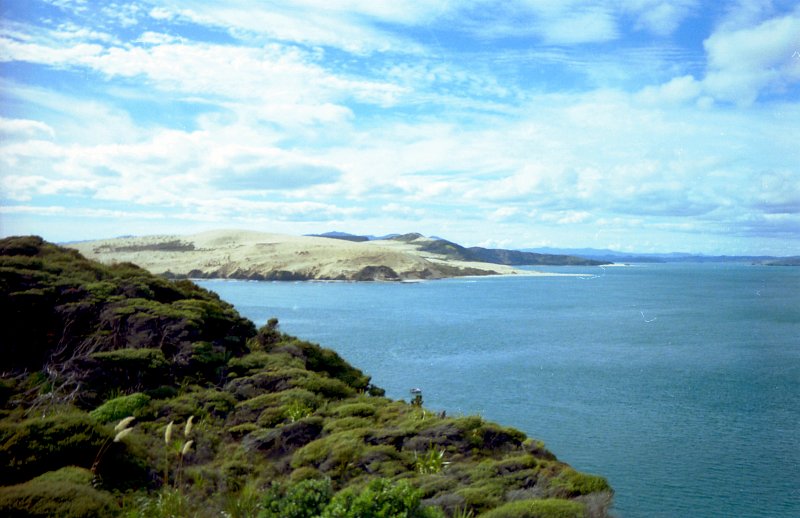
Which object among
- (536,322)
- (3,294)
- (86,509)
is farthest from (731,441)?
(536,322)

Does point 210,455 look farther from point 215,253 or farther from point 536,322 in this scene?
point 215,253

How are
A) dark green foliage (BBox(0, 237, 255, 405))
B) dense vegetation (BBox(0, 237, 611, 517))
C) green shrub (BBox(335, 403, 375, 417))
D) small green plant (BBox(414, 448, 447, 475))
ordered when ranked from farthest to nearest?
dark green foliage (BBox(0, 237, 255, 405)) < green shrub (BBox(335, 403, 375, 417)) < small green plant (BBox(414, 448, 447, 475)) < dense vegetation (BBox(0, 237, 611, 517))

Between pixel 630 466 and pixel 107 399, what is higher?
pixel 107 399

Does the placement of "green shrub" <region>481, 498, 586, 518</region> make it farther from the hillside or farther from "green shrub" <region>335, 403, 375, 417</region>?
the hillside

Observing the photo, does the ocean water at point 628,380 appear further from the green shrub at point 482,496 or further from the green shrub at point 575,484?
the green shrub at point 482,496

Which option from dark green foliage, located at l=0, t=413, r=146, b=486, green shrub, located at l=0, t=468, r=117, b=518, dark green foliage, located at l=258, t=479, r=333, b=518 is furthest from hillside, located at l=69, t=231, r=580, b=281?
dark green foliage, located at l=258, t=479, r=333, b=518

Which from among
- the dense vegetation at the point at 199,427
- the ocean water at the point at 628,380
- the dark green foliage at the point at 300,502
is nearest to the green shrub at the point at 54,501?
the dense vegetation at the point at 199,427
